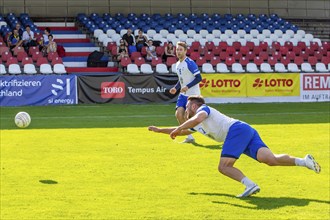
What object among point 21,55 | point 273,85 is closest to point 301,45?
point 273,85

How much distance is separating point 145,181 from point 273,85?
20528 mm

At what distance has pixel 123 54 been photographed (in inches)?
1247

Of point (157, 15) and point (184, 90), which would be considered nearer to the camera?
point (184, 90)

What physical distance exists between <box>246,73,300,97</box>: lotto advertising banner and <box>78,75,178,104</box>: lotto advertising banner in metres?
4.00

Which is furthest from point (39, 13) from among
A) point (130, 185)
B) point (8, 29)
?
point (130, 185)

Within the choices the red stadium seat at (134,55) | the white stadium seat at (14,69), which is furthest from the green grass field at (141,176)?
the red stadium seat at (134,55)

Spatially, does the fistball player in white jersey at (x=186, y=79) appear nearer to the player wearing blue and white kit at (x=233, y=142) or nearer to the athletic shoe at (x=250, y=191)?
the player wearing blue and white kit at (x=233, y=142)

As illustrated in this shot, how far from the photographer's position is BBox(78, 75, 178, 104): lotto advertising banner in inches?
1104

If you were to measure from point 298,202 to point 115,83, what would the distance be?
1942cm

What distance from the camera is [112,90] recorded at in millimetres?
28359

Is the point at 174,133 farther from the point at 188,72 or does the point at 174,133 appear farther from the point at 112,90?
the point at 112,90

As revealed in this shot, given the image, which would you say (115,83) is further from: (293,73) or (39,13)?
(39,13)

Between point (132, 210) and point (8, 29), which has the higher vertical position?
point (8, 29)

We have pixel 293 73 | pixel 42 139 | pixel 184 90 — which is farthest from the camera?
pixel 293 73
